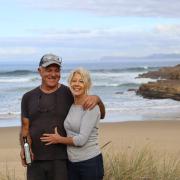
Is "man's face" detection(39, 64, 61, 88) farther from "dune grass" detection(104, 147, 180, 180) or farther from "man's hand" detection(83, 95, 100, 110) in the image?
"dune grass" detection(104, 147, 180, 180)

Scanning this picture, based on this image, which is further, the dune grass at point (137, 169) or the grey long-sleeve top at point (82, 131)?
the dune grass at point (137, 169)

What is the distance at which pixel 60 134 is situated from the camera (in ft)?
13.7

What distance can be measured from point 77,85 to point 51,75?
Result: 9.8 inches

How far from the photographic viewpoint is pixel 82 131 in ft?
13.4

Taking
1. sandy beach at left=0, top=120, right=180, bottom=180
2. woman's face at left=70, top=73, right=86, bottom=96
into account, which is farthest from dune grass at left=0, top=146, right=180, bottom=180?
sandy beach at left=0, top=120, right=180, bottom=180

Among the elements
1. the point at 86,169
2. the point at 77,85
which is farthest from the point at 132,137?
the point at 77,85

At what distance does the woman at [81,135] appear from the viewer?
409cm

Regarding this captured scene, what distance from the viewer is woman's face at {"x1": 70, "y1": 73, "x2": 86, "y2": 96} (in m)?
4.10

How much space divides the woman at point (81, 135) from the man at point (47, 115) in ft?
0.19

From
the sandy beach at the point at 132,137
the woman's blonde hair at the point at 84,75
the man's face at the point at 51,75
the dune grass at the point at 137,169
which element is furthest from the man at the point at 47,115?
the sandy beach at the point at 132,137

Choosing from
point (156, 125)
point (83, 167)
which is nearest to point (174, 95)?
point (156, 125)

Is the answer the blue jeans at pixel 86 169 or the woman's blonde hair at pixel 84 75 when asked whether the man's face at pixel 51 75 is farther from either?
the blue jeans at pixel 86 169

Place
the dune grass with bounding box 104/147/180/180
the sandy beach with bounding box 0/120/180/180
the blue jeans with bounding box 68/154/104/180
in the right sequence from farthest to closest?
the sandy beach with bounding box 0/120/180/180
the dune grass with bounding box 104/147/180/180
the blue jeans with bounding box 68/154/104/180

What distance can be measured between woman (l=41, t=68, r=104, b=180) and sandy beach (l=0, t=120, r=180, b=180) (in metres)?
5.34
